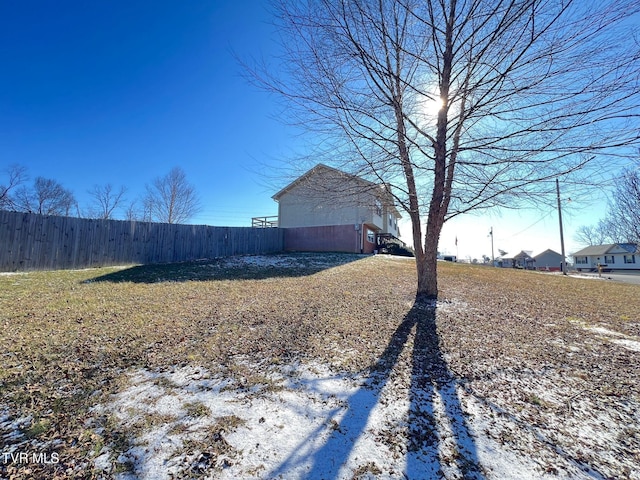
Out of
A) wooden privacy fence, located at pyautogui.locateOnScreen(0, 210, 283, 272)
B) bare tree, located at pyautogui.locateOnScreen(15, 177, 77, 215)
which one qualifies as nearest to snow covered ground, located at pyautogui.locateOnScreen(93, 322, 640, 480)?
wooden privacy fence, located at pyautogui.locateOnScreen(0, 210, 283, 272)

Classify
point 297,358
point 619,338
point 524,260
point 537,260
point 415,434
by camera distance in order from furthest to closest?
point 524,260, point 537,260, point 619,338, point 297,358, point 415,434

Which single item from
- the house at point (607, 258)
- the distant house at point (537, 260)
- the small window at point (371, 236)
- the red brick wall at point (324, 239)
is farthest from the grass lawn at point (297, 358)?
the distant house at point (537, 260)

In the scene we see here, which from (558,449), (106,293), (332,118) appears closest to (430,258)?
(332,118)

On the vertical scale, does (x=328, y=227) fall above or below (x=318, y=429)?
above

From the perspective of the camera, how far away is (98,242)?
10.2 metres

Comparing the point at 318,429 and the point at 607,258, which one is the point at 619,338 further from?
the point at 607,258

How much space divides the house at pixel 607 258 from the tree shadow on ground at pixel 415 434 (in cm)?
4828

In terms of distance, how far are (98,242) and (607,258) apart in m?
63.1

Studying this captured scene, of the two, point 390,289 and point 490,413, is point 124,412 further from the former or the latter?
point 390,289

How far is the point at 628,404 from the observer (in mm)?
2355

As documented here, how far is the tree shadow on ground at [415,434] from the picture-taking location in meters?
1.60
